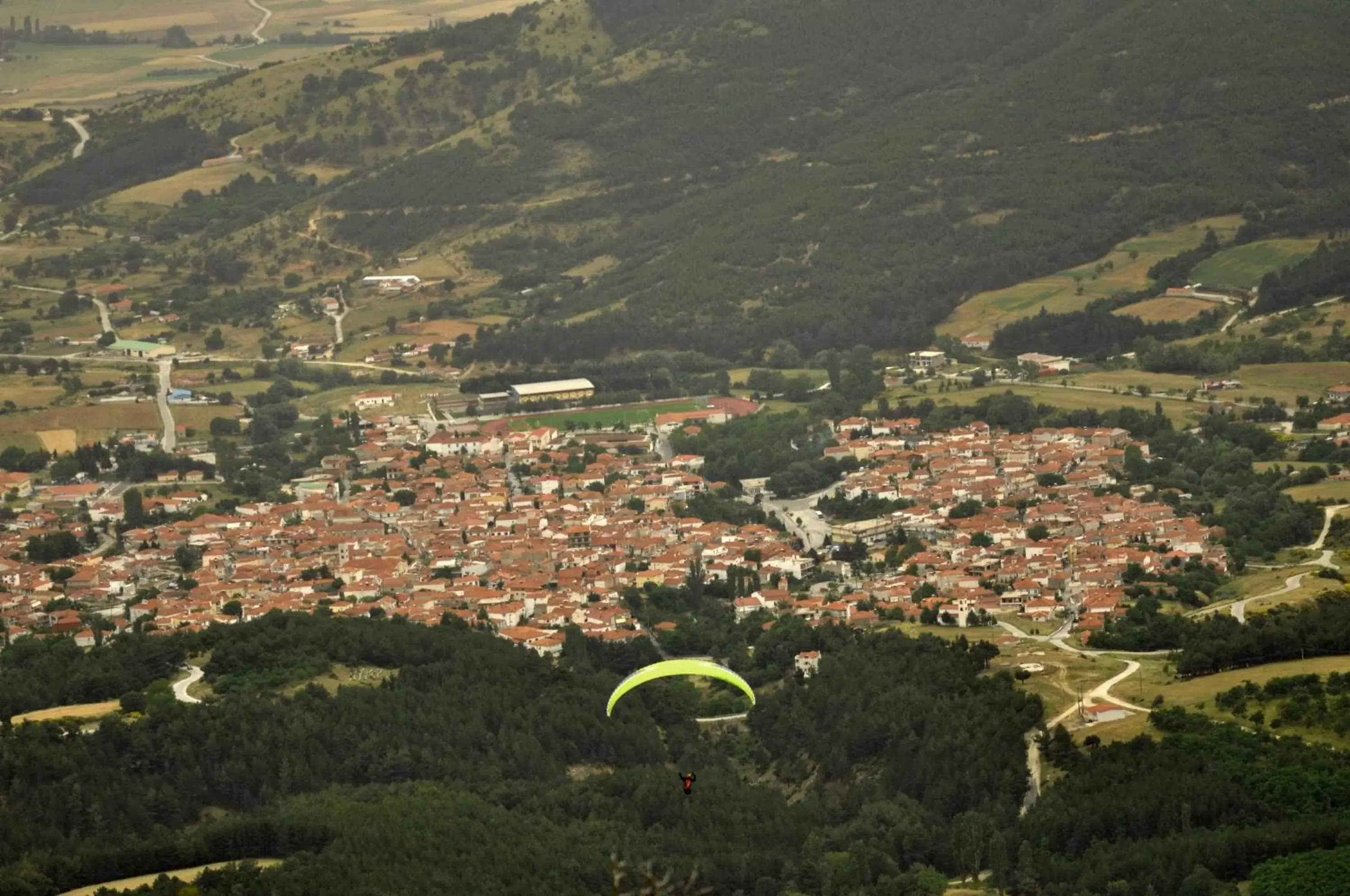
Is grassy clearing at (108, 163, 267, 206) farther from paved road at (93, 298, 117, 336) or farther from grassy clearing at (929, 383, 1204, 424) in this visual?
grassy clearing at (929, 383, 1204, 424)

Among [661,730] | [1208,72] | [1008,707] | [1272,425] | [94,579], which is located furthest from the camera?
[1208,72]

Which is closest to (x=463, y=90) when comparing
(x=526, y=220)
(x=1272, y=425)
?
(x=526, y=220)

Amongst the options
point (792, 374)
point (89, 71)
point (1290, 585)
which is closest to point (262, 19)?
point (89, 71)

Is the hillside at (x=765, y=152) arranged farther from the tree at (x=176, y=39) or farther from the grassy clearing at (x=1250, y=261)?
the tree at (x=176, y=39)

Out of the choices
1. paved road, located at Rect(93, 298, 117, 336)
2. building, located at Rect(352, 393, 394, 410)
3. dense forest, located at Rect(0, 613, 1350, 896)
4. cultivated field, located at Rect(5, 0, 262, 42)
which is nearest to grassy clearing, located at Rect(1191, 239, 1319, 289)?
building, located at Rect(352, 393, 394, 410)

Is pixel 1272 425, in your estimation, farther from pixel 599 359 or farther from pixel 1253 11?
pixel 1253 11

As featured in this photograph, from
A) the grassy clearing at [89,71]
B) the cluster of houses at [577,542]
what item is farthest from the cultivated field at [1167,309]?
the grassy clearing at [89,71]
